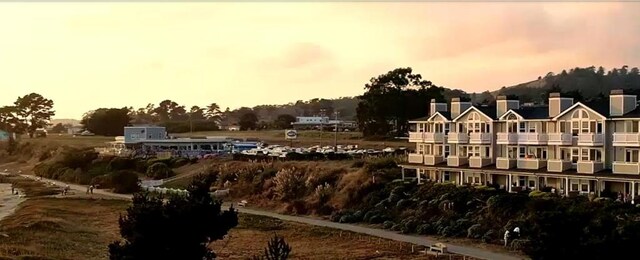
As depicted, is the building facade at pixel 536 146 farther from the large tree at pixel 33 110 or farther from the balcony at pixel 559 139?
the large tree at pixel 33 110

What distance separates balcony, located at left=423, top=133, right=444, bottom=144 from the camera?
154 ft

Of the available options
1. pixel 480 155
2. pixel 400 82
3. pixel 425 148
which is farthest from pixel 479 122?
pixel 400 82

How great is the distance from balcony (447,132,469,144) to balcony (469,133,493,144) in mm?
619

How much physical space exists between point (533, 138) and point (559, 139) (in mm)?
1891

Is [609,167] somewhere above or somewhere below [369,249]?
above

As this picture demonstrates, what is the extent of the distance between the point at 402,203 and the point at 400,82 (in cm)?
3343

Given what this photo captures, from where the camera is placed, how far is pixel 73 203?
59844 millimetres

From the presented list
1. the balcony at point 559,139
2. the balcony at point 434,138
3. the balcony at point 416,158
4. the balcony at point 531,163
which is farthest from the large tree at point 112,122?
the balcony at point 559,139

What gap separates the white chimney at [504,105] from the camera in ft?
143

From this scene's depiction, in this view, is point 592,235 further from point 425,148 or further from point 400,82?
point 400,82

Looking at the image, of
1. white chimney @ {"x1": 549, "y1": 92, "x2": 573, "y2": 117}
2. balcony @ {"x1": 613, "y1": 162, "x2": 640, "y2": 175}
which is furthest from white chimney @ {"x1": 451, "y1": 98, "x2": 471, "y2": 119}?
balcony @ {"x1": 613, "y1": 162, "x2": 640, "y2": 175}

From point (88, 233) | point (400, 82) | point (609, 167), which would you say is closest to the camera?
point (609, 167)

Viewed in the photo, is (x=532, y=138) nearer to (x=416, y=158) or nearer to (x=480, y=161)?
(x=480, y=161)

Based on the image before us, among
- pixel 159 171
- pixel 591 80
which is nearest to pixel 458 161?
pixel 159 171
